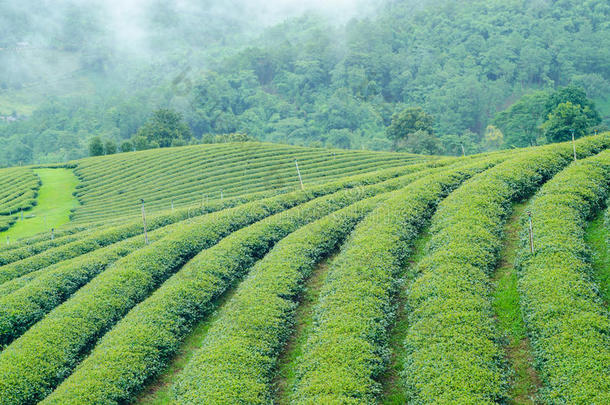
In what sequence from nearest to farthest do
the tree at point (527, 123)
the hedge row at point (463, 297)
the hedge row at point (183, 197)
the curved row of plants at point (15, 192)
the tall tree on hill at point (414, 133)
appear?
the hedge row at point (463, 297) < the hedge row at point (183, 197) < the curved row of plants at point (15, 192) < the tall tree on hill at point (414, 133) < the tree at point (527, 123)

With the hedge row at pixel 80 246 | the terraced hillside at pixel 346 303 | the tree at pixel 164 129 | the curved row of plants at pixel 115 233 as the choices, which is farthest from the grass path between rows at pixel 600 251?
the tree at pixel 164 129

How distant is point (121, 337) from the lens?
14273mm

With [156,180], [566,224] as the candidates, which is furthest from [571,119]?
[156,180]

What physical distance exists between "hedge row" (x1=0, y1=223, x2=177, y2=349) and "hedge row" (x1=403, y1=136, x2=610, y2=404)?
39.7 feet

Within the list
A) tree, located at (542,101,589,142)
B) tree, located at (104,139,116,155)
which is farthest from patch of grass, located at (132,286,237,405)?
tree, located at (104,139,116,155)

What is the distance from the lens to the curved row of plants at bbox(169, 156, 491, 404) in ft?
39.1

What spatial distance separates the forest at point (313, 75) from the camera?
9062 centimetres

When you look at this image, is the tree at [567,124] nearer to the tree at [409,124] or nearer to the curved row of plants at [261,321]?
the tree at [409,124]

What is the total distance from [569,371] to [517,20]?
122 metres

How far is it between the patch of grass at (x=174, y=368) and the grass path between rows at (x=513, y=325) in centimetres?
784

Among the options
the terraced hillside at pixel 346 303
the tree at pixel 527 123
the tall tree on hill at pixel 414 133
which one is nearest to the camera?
the terraced hillside at pixel 346 303

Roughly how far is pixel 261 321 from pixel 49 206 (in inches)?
1446

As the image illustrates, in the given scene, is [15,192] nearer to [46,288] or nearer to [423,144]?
[46,288]

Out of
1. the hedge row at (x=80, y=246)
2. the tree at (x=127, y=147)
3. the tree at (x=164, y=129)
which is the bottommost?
the hedge row at (x=80, y=246)
